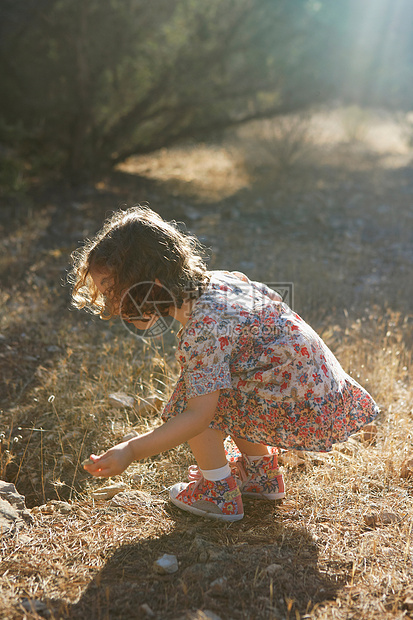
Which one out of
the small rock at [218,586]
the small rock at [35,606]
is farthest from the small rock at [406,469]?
the small rock at [35,606]

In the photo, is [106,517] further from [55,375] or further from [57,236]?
[57,236]

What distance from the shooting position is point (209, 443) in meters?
1.93

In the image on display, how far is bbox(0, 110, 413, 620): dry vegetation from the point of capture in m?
1.60

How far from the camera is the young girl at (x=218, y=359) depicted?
177 centimetres

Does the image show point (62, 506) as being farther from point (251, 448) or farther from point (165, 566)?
point (251, 448)

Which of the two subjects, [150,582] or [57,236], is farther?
[57,236]

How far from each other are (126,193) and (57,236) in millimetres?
1288

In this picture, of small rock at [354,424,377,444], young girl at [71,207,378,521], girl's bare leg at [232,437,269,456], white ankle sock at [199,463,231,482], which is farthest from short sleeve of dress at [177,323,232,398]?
small rock at [354,424,377,444]

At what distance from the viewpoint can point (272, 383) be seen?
1922 millimetres

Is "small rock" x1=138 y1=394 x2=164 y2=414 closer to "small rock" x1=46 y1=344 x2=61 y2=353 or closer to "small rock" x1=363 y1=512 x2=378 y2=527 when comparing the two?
"small rock" x1=46 y1=344 x2=61 y2=353

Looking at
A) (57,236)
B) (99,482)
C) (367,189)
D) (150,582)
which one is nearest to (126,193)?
(57,236)

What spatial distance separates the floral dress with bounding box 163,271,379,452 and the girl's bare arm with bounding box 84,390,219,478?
155 millimetres

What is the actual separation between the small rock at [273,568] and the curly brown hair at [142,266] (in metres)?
0.82

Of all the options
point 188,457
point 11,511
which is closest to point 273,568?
point 188,457
